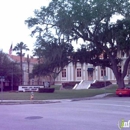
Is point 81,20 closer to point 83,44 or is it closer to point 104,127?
point 83,44

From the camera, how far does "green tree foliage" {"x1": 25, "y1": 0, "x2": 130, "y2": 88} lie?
3562 cm

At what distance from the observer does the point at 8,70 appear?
58.4 m

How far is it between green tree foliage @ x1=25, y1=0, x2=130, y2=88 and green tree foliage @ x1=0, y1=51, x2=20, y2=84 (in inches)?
807

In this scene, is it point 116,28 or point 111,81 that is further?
point 111,81

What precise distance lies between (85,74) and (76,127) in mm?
66687

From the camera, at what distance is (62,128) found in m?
11.0

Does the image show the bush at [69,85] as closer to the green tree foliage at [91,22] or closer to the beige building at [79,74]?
the beige building at [79,74]

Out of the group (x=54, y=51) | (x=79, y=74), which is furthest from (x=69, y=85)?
(x=54, y=51)

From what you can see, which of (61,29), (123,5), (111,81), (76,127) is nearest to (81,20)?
(61,29)

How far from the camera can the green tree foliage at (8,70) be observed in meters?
58.0

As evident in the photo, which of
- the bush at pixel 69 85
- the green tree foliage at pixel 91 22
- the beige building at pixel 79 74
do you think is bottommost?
the bush at pixel 69 85

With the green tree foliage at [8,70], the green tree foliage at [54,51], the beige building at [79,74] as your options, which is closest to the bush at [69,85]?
the beige building at [79,74]

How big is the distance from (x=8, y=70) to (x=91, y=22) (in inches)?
1054

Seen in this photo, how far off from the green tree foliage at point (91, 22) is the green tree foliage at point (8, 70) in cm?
2051
